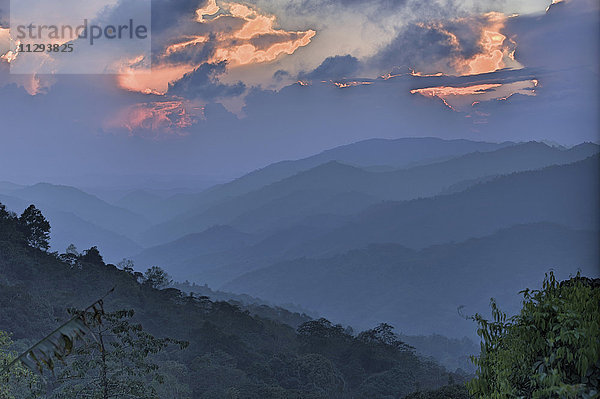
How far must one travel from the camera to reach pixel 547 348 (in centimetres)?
606

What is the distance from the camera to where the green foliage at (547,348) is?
18.0 feet

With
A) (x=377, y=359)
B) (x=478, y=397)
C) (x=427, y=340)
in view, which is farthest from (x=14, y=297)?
(x=427, y=340)

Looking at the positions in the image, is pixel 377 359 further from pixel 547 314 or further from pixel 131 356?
pixel 547 314

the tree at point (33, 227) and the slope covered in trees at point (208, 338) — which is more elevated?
the tree at point (33, 227)

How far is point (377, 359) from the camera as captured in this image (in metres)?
59.0

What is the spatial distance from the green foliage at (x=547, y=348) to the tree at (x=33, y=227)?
5968cm

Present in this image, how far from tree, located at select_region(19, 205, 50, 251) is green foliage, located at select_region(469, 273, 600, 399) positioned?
59677 millimetres

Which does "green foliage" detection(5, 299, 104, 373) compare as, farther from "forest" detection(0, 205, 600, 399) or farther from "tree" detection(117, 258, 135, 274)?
"tree" detection(117, 258, 135, 274)

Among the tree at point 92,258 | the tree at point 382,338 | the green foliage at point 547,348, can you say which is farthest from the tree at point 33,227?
the green foliage at point 547,348

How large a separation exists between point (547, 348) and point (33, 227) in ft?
204

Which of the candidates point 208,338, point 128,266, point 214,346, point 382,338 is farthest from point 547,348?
point 128,266

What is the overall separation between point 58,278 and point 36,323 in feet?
56.9

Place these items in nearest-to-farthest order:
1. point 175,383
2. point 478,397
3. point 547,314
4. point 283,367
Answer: point 547,314
point 478,397
point 175,383
point 283,367

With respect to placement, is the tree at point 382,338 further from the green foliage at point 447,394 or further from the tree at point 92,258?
the green foliage at point 447,394
